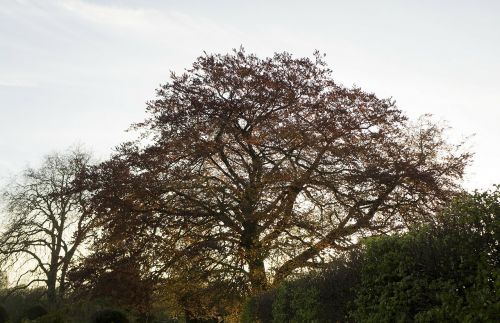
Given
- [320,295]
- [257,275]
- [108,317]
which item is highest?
[108,317]

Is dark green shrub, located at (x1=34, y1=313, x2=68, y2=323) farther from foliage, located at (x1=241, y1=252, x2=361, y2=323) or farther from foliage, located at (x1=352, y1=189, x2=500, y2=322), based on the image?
foliage, located at (x1=352, y1=189, x2=500, y2=322)

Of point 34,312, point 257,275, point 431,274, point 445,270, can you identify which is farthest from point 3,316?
point 445,270

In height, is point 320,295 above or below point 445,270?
above

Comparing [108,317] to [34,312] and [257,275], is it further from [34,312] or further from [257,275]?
[257,275]

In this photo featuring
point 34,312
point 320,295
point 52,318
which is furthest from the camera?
point 34,312

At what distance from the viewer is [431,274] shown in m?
6.75

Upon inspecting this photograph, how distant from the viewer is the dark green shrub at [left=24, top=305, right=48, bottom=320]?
23886 millimetres

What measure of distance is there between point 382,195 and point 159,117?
7.75 meters

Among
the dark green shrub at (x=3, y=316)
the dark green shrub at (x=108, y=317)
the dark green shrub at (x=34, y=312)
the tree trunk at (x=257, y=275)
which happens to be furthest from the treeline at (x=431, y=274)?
the dark green shrub at (x=3, y=316)

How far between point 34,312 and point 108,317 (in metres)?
4.94

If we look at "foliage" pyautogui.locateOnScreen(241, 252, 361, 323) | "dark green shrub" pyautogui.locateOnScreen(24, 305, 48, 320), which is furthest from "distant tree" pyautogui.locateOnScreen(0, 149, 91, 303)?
"foliage" pyautogui.locateOnScreen(241, 252, 361, 323)

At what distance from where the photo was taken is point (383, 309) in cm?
740

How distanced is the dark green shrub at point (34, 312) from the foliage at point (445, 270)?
20788 mm

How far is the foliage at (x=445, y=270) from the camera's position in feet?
19.3
